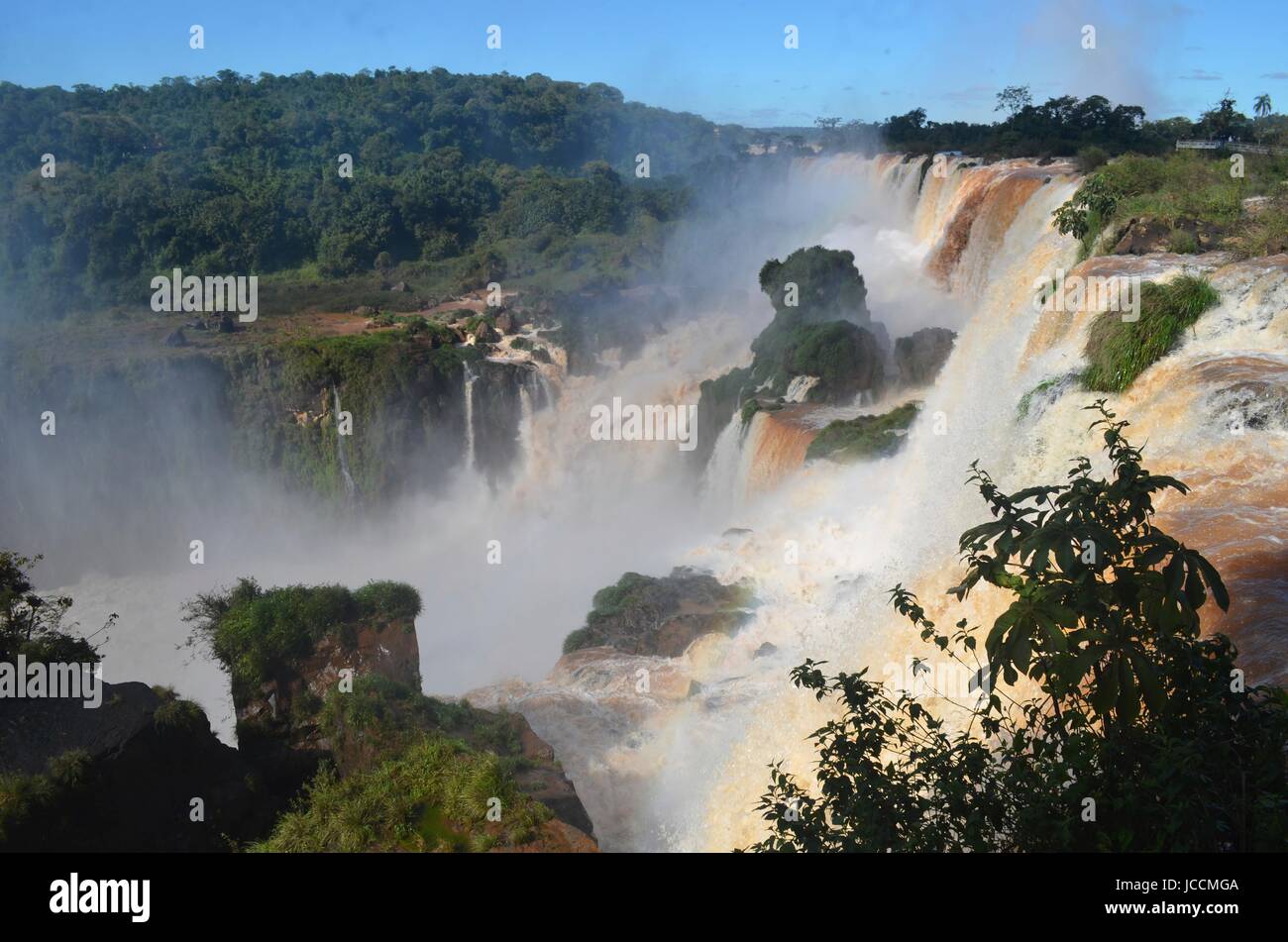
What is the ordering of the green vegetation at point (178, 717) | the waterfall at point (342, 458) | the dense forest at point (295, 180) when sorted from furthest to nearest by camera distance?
the dense forest at point (295, 180), the waterfall at point (342, 458), the green vegetation at point (178, 717)

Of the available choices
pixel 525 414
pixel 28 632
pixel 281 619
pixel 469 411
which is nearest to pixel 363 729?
pixel 281 619

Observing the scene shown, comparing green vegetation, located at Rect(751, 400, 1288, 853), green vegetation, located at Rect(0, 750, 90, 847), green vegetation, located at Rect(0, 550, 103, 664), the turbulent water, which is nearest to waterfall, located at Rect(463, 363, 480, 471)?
the turbulent water

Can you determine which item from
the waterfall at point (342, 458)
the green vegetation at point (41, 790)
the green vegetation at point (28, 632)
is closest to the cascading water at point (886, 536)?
the green vegetation at point (41, 790)

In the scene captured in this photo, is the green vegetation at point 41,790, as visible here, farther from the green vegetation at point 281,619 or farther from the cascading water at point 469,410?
the cascading water at point 469,410

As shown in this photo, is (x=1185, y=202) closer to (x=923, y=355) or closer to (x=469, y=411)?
(x=923, y=355)
